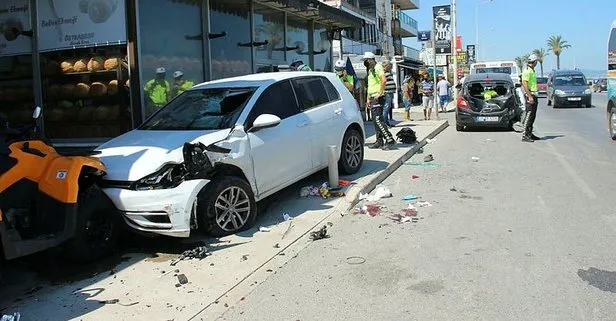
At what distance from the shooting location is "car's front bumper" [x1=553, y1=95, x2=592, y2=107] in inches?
1075

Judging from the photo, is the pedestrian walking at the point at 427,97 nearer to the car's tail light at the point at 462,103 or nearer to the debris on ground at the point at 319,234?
the car's tail light at the point at 462,103

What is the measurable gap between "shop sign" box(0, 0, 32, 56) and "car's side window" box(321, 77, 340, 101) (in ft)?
18.5

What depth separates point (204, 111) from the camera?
7051 mm

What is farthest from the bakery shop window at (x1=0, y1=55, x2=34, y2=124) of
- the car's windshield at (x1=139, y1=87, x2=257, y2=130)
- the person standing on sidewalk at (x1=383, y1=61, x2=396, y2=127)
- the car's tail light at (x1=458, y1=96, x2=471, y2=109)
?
the car's tail light at (x1=458, y1=96, x2=471, y2=109)

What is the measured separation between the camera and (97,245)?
5.53 meters

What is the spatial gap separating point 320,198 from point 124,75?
4364mm

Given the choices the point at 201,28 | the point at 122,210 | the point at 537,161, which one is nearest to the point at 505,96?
the point at 537,161

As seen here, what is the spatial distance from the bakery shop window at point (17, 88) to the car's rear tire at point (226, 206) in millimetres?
6413

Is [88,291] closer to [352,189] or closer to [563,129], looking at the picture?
[352,189]

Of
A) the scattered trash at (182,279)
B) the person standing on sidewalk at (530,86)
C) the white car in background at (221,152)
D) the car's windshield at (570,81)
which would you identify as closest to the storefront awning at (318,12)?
Result: the person standing on sidewalk at (530,86)

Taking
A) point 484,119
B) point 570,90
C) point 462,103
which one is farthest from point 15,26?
point 570,90

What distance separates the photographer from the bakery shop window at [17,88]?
10.7 meters

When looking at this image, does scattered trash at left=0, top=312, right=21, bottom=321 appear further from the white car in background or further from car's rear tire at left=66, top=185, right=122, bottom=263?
the white car in background

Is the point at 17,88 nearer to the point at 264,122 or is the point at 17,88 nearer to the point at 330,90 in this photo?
the point at 330,90
